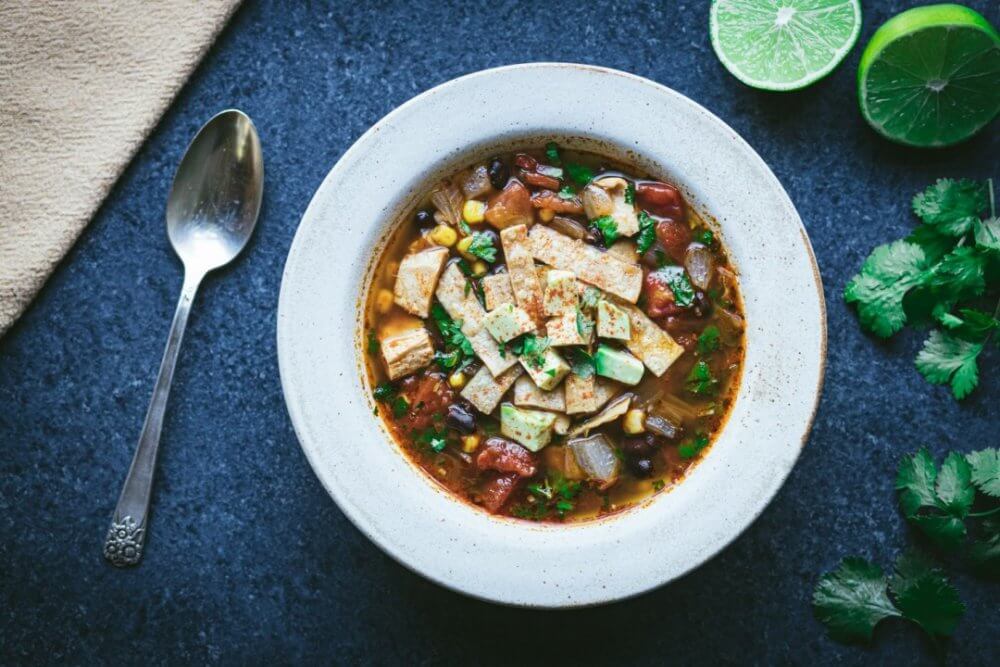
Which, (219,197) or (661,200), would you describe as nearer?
(661,200)

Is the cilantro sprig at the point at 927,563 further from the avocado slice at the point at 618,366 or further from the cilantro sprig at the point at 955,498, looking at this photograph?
the avocado slice at the point at 618,366

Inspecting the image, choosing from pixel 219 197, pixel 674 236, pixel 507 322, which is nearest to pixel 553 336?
pixel 507 322

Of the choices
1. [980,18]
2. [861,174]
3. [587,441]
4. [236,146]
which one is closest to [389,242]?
[236,146]

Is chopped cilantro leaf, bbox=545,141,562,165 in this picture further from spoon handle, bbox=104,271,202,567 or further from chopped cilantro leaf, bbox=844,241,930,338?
spoon handle, bbox=104,271,202,567

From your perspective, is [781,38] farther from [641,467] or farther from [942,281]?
[641,467]

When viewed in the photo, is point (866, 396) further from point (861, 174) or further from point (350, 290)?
point (350, 290)

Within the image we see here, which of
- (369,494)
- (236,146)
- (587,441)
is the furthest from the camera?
(236,146)
